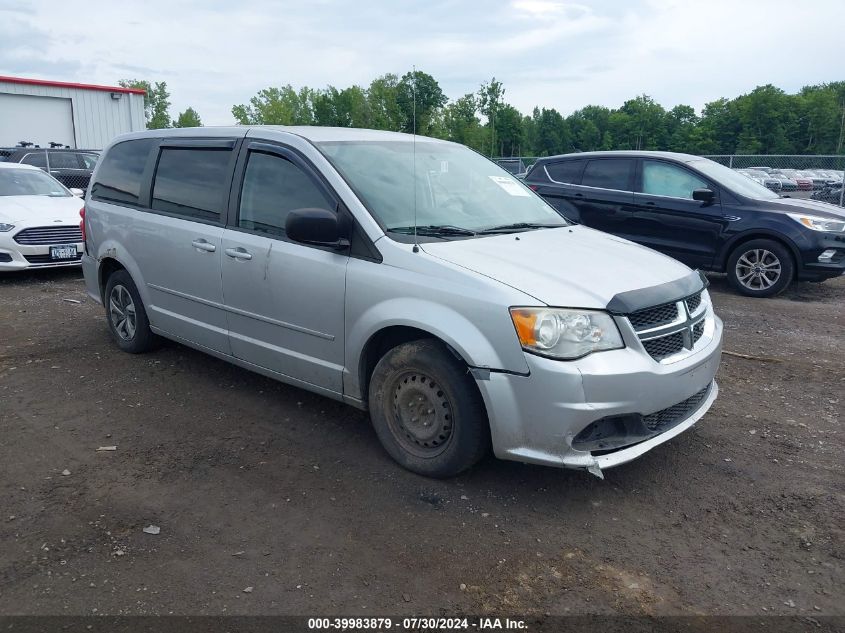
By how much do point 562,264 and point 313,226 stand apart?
1.35 m

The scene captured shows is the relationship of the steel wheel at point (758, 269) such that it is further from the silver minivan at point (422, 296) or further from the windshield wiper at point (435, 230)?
the windshield wiper at point (435, 230)

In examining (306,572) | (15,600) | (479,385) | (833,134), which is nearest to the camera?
(15,600)

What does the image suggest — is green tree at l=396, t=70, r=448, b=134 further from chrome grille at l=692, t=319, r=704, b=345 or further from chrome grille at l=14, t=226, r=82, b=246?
chrome grille at l=14, t=226, r=82, b=246

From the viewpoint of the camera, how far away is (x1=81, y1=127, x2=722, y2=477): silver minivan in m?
3.33

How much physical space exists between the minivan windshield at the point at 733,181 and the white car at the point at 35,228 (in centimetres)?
845

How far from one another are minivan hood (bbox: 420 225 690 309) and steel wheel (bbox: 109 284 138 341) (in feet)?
10.2

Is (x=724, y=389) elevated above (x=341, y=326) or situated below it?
below

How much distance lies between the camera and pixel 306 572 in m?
2.98

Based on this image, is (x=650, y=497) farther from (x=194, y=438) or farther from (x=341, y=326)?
(x=194, y=438)

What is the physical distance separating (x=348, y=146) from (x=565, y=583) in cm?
285

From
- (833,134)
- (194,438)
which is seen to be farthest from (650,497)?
(833,134)

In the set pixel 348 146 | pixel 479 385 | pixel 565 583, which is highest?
pixel 348 146

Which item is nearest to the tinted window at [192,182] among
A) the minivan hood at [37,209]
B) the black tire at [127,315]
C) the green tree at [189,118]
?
the black tire at [127,315]

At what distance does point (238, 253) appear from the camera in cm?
449
